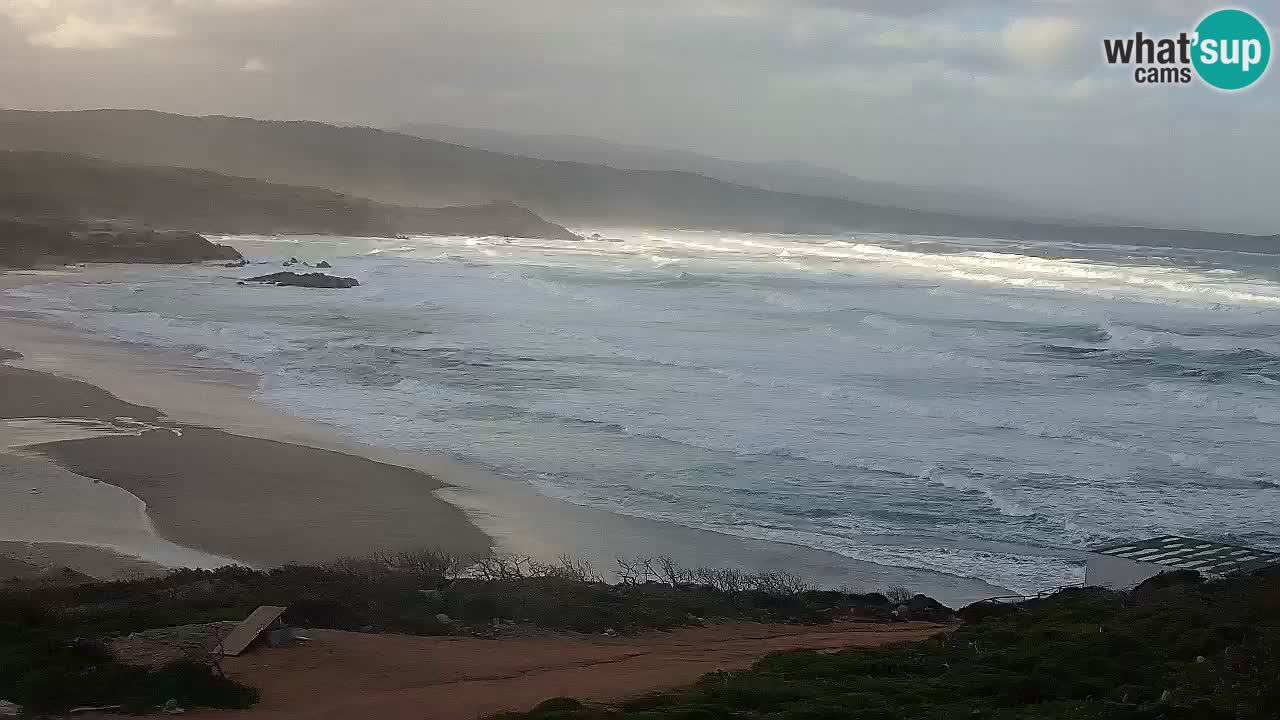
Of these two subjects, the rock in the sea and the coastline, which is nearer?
the coastline

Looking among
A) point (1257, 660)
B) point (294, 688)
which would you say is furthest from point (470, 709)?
point (1257, 660)

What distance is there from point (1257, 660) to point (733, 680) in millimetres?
3444

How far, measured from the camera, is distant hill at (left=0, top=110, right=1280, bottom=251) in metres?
134

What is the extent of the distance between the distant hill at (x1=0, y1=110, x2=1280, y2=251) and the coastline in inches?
4405

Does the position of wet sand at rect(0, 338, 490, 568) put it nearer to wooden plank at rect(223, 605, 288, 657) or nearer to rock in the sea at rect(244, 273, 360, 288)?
wooden plank at rect(223, 605, 288, 657)

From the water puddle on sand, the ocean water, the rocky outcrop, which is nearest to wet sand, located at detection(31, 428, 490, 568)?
the water puddle on sand

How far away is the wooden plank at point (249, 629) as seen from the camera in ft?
29.7

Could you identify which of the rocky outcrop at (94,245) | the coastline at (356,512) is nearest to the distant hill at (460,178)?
the rocky outcrop at (94,245)

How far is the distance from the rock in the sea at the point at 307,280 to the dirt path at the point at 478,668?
38.7 metres

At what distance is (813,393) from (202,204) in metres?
84.2

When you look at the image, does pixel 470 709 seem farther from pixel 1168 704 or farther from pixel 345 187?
pixel 345 187

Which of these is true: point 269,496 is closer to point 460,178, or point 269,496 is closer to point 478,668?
point 478,668

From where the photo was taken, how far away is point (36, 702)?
7.60m

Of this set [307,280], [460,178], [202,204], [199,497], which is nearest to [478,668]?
[199,497]
